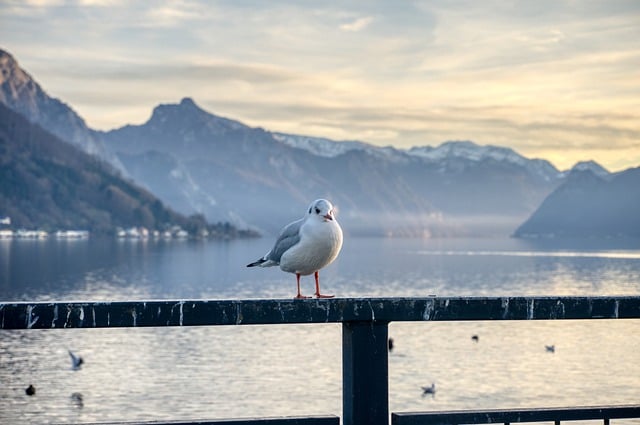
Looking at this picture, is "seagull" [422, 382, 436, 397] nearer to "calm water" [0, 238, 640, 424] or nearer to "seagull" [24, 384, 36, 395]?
"calm water" [0, 238, 640, 424]

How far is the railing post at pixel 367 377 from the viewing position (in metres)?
5.94

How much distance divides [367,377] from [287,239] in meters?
2.94

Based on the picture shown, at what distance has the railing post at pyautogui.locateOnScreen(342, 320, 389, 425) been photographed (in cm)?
594

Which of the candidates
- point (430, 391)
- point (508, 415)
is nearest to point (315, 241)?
point (508, 415)

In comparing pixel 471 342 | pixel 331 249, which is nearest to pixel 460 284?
pixel 471 342

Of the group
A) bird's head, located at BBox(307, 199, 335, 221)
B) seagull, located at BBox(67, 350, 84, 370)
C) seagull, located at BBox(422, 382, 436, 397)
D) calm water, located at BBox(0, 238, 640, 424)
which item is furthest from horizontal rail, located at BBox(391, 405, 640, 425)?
seagull, located at BBox(67, 350, 84, 370)

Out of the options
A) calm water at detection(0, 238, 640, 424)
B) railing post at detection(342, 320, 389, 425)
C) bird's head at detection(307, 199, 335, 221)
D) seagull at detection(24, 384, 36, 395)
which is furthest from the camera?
seagull at detection(24, 384, 36, 395)

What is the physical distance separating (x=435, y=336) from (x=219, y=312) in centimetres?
7778

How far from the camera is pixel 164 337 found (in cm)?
8206

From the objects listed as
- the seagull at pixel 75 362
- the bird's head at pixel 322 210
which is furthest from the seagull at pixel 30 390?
the bird's head at pixel 322 210

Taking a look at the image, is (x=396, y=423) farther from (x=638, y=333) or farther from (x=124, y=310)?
(x=638, y=333)

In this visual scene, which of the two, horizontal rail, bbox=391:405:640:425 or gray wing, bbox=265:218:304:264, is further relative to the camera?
gray wing, bbox=265:218:304:264

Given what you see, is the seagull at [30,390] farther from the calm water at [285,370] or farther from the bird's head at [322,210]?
the bird's head at [322,210]

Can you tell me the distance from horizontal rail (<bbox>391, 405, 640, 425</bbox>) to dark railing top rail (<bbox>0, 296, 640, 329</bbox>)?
571 mm
